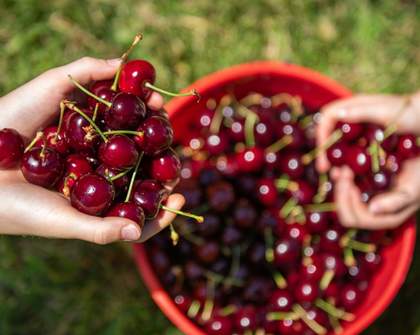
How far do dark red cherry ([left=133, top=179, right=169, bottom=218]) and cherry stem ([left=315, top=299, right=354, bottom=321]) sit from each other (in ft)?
3.10

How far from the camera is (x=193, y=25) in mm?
2887

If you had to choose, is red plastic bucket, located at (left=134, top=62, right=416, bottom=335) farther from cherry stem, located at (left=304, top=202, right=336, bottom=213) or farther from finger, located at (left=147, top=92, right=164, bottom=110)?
finger, located at (left=147, top=92, right=164, bottom=110)

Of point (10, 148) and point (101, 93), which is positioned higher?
point (101, 93)

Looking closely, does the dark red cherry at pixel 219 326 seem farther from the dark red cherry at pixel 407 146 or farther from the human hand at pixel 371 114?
the dark red cherry at pixel 407 146

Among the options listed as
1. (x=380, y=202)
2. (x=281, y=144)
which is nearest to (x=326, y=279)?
(x=380, y=202)

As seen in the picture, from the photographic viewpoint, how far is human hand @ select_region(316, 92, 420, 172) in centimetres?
223

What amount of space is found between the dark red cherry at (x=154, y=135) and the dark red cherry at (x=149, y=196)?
11 cm

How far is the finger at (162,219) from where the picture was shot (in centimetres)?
171

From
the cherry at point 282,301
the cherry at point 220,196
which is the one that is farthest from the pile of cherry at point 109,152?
the cherry at point 282,301

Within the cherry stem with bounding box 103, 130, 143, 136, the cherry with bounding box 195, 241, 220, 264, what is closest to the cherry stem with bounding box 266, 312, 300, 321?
the cherry with bounding box 195, 241, 220, 264

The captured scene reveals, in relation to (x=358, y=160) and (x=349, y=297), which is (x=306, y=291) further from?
(x=358, y=160)

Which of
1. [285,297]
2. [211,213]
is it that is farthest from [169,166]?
[285,297]

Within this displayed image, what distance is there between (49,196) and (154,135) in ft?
1.16

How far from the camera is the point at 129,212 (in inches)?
60.1
